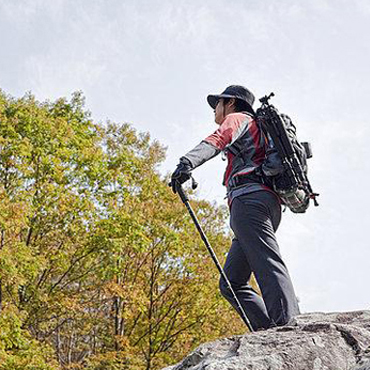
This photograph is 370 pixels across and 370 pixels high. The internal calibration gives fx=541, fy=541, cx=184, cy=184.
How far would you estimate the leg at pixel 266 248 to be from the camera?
4047mm

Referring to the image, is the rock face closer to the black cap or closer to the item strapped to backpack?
the item strapped to backpack

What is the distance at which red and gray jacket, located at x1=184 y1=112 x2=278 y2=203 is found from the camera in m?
4.36

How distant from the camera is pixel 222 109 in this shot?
5.00 metres

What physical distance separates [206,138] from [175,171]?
1.27 feet

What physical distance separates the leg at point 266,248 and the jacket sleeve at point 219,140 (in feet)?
1.57

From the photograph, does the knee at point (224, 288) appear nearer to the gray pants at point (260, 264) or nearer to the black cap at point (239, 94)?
the gray pants at point (260, 264)

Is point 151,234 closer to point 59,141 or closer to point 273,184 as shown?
point 59,141

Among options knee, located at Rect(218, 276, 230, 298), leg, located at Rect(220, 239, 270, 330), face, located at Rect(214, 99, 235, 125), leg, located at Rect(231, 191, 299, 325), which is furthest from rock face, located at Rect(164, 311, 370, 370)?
face, located at Rect(214, 99, 235, 125)

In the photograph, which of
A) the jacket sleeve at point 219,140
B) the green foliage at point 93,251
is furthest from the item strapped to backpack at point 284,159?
the green foliage at point 93,251

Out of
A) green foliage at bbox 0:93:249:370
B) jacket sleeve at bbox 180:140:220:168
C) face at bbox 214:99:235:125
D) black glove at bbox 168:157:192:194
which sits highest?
green foliage at bbox 0:93:249:370

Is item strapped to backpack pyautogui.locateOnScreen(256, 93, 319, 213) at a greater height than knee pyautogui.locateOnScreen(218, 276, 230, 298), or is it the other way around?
item strapped to backpack pyautogui.locateOnScreen(256, 93, 319, 213)

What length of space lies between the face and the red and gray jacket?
28 cm

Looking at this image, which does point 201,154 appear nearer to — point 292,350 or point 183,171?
point 183,171

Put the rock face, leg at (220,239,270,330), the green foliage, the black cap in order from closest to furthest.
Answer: the rock face → leg at (220,239,270,330) → the black cap → the green foliage
